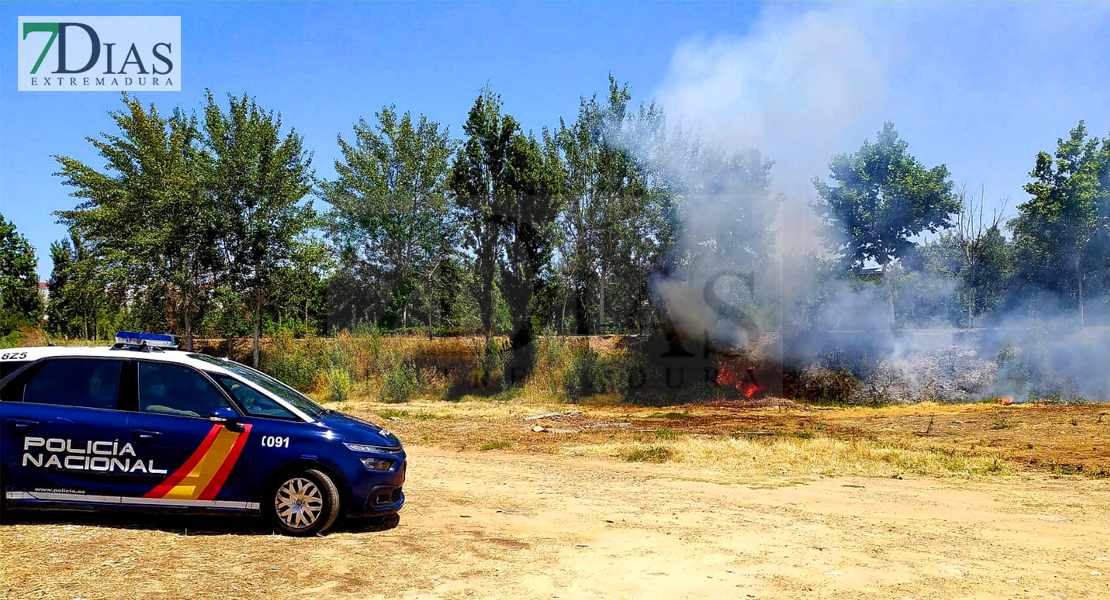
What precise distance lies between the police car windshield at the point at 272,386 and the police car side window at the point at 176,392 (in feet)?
0.78

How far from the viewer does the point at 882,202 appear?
33500 millimetres

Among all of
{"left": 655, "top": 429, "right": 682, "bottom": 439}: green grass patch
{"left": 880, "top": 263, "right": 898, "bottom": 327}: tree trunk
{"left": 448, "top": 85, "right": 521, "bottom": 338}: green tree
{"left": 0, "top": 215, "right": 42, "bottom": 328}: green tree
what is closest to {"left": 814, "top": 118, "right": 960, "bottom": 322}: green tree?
{"left": 880, "top": 263, "right": 898, "bottom": 327}: tree trunk

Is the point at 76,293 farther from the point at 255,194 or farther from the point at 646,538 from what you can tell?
the point at 646,538

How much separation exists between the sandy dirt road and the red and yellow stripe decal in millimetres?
332

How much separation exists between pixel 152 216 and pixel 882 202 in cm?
2893

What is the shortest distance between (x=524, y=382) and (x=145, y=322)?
14320mm

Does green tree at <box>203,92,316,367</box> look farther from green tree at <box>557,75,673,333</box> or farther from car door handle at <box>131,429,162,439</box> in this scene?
car door handle at <box>131,429,162,439</box>

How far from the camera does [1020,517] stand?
28.9 ft

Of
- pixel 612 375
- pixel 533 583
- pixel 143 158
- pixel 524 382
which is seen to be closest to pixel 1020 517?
pixel 533 583

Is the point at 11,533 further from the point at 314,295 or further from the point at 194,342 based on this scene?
the point at 194,342

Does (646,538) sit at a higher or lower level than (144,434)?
lower

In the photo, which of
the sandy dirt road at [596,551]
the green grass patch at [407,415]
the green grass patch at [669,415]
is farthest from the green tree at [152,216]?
the sandy dirt road at [596,551]

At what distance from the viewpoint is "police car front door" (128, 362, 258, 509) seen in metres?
6.48

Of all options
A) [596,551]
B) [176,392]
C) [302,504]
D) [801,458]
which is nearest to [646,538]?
[596,551]
